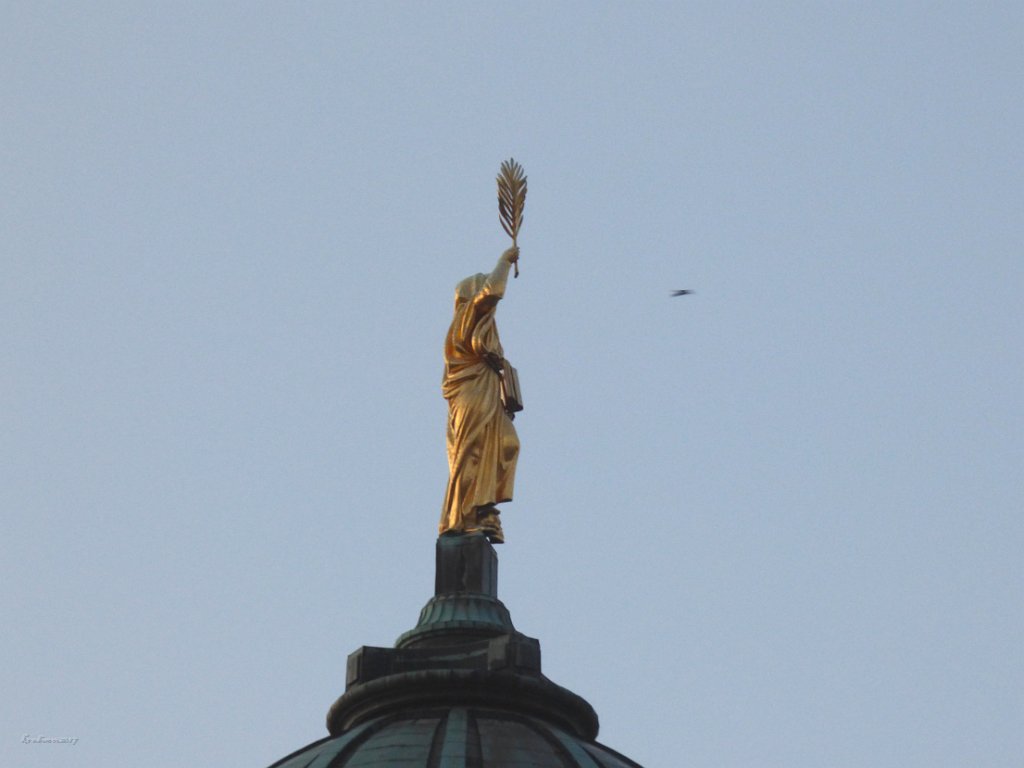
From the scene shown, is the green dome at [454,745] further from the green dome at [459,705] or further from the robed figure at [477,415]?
→ the robed figure at [477,415]

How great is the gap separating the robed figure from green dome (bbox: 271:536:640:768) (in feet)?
5.07

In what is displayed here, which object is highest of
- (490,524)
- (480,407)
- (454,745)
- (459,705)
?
(480,407)

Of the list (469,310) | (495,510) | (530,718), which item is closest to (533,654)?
(530,718)

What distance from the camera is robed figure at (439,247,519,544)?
52.0m

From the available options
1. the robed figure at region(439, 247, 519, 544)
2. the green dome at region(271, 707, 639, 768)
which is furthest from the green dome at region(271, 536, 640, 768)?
the robed figure at region(439, 247, 519, 544)

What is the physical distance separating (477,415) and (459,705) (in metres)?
A: 6.82

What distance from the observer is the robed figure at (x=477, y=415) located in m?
52.0

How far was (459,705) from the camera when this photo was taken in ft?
157

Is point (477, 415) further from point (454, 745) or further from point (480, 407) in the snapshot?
point (454, 745)

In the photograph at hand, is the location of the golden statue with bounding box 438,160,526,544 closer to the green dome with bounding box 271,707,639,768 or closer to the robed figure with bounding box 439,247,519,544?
the robed figure with bounding box 439,247,519,544

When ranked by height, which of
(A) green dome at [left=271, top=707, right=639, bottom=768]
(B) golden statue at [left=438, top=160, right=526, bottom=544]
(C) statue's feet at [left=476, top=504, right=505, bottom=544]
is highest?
(B) golden statue at [left=438, top=160, right=526, bottom=544]

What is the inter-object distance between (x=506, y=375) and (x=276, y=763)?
9330mm

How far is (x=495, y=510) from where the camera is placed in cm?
5222

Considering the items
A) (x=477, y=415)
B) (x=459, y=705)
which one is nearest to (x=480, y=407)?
(x=477, y=415)
